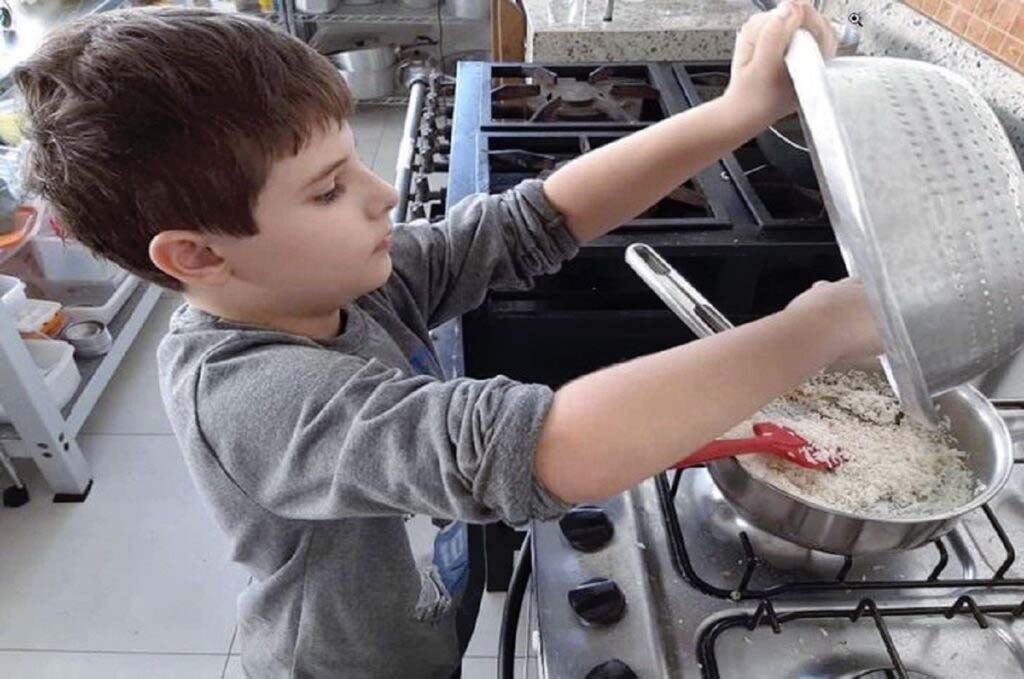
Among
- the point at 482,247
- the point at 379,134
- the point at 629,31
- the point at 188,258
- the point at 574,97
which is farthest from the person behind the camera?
the point at 379,134

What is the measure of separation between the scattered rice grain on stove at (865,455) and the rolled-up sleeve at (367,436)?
21 centimetres

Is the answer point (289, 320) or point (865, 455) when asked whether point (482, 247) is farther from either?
point (865, 455)

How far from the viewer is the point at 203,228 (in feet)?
1.44

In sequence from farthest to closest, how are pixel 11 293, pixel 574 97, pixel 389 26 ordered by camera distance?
pixel 389 26, pixel 11 293, pixel 574 97

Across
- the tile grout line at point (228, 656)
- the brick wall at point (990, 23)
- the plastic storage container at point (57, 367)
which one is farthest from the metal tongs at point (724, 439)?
the plastic storage container at point (57, 367)

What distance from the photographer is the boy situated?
0.38 m

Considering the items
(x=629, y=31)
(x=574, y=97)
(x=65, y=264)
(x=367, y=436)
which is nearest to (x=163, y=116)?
(x=367, y=436)

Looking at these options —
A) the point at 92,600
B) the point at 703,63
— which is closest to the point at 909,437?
the point at 703,63

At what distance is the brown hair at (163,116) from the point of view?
41 centimetres

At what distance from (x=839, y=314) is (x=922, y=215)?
0.32 feet

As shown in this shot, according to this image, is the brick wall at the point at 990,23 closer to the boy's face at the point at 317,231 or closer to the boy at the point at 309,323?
the boy at the point at 309,323

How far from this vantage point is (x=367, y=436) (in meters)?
0.39

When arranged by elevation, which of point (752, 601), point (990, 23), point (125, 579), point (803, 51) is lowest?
point (125, 579)

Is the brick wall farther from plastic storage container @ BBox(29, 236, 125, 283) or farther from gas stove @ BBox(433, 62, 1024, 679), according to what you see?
plastic storage container @ BBox(29, 236, 125, 283)
